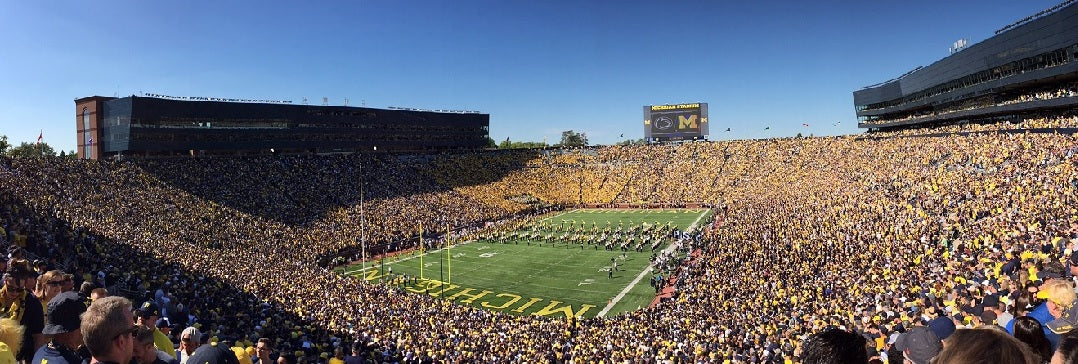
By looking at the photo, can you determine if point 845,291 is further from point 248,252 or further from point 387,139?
point 387,139

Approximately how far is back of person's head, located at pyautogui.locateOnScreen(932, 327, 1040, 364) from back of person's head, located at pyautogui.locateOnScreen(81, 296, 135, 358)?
415cm

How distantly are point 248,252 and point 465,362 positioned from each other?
22566 mm

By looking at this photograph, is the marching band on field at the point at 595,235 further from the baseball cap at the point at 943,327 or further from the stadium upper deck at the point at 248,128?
the stadium upper deck at the point at 248,128

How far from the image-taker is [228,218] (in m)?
38.3

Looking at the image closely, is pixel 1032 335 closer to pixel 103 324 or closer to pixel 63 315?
pixel 103 324

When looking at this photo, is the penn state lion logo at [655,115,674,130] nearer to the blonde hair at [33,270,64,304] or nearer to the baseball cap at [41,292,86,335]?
the blonde hair at [33,270,64,304]

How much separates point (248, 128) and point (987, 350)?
65188mm

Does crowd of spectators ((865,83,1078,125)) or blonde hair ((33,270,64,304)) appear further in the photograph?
crowd of spectators ((865,83,1078,125))

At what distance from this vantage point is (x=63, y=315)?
3.92 m

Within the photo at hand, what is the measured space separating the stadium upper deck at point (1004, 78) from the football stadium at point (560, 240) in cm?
24

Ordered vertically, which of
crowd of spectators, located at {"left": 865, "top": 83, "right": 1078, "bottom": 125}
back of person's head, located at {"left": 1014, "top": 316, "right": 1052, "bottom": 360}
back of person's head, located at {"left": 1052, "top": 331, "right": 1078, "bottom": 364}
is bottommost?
back of person's head, located at {"left": 1014, "top": 316, "right": 1052, "bottom": 360}

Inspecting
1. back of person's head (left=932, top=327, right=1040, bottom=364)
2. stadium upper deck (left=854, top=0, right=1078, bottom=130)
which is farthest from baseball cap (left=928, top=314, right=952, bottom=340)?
stadium upper deck (left=854, top=0, right=1078, bottom=130)

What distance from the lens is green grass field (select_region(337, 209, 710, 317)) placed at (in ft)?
84.6

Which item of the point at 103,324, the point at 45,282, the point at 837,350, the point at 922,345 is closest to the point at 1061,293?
the point at 922,345
